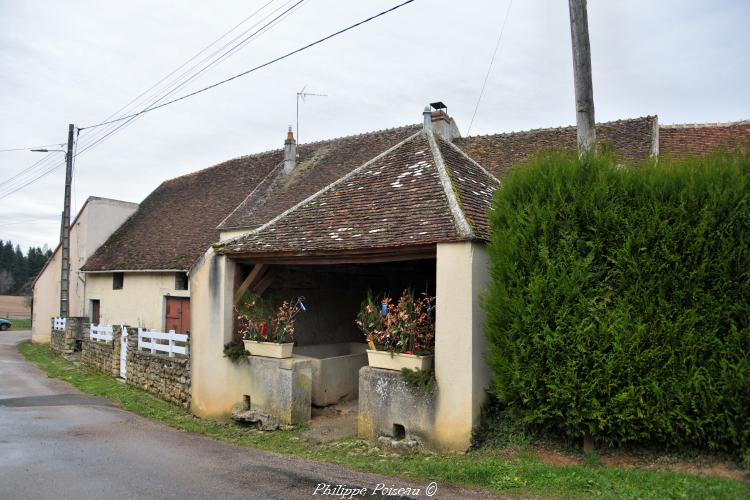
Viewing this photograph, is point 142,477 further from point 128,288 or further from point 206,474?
point 128,288

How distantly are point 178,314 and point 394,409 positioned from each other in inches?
440

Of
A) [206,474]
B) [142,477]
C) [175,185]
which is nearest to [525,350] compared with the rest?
[206,474]

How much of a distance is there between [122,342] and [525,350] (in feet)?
36.3

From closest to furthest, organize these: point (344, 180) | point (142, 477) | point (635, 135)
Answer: point (142, 477) < point (344, 180) < point (635, 135)

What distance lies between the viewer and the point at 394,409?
25.2 feet

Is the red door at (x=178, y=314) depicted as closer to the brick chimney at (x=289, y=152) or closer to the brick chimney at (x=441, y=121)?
the brick chimney at (x=289, y=152)

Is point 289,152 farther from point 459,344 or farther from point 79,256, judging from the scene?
point 459,344

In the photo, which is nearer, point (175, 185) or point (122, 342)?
point (122, 342)

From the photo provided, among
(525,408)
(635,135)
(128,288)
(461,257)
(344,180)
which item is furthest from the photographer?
(128,288)

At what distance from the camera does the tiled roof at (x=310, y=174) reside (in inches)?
609

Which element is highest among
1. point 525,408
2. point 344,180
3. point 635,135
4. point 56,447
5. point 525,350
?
point 635,135

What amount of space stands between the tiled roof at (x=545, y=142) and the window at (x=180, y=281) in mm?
8948

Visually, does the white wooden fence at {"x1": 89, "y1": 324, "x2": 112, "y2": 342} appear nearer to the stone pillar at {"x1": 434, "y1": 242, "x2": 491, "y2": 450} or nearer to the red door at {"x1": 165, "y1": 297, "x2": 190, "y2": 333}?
the red door at {"x1": 165, "y1": 297, "x2": 190, "y2": 333}

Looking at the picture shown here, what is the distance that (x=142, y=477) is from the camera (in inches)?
239
